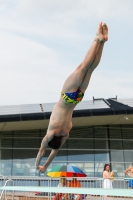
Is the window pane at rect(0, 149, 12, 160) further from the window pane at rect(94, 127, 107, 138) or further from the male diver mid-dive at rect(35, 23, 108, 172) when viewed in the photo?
the male diver mid-dive at rect(35, 23, 108, 172)

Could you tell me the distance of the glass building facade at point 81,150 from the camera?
19.7 m

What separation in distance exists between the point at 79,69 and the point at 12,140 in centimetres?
1521

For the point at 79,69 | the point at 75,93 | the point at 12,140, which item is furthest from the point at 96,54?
the point at 12,140

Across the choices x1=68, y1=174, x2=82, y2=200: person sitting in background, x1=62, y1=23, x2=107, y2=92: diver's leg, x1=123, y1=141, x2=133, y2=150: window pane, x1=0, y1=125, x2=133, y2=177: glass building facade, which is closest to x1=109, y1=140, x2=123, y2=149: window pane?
x1=0, y1=125, x2=133, y2=177: glass building facade

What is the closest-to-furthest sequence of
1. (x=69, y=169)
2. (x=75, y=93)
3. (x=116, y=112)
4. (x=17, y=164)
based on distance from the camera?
(x=75, y=93) < (x=69, y=169) < (x=116, y=112) < (x=17, y=164)

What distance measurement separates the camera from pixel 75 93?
667 centimetres

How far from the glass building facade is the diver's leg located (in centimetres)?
1344

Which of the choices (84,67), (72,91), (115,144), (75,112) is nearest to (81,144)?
(115,144)

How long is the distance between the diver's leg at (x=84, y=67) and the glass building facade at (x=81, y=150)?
1344 centimetres

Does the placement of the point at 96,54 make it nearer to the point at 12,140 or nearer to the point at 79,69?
the point at 79,69

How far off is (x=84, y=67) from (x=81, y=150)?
1464 centimetres

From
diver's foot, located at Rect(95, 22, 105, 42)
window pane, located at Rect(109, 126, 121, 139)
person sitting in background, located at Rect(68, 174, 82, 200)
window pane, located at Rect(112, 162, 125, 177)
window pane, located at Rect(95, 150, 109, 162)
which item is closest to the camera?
diver's foot, located at Rect(95, 22, 105, 42)

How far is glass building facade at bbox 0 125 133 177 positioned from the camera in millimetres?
19672

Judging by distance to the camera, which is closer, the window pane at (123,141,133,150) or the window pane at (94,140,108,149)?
the window pane at (123,141,133,150)
